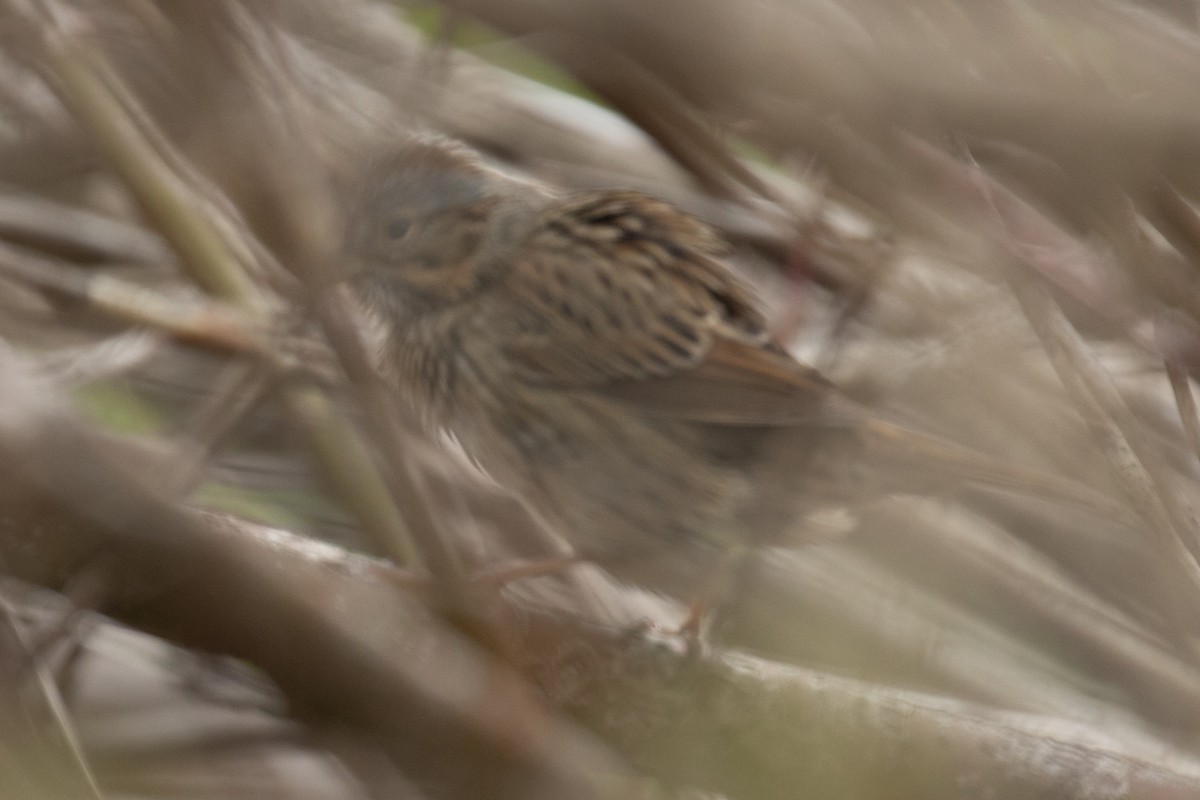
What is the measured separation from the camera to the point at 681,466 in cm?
335

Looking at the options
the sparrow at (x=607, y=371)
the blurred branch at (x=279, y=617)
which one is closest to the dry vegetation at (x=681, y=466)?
the blurred branch at (x=279, y=617)

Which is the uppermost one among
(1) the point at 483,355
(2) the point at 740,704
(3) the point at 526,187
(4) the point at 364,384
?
(4) the point at 364,384

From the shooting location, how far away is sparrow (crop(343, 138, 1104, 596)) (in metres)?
3.30

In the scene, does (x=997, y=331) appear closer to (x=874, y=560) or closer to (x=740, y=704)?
(x=874, y=560)

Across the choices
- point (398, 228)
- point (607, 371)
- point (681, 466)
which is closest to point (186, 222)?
point (398, 228)

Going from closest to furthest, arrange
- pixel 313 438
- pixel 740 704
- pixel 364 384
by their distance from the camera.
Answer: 1. pixel 364 384
2. pixel 740 704
3. pixel 313 438

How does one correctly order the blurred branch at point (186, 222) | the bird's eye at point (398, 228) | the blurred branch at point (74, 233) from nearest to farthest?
the blurred branch at point (186, 222)
the bird's eye at point (398, 228)
the blurred branch at point (74, 233)

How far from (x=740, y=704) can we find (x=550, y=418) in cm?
104

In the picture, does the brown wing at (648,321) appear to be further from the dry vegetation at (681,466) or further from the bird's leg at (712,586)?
the bird's leg at (712,586)

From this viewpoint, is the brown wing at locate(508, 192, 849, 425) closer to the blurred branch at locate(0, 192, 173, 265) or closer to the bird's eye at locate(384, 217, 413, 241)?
the bird's eye at locate(384, 217, 413, 241)

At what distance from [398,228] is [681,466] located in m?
0.96

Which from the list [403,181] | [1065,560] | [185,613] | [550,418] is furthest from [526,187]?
[185,613]

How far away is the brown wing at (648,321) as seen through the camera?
3.31 m

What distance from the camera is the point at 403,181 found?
343cm
